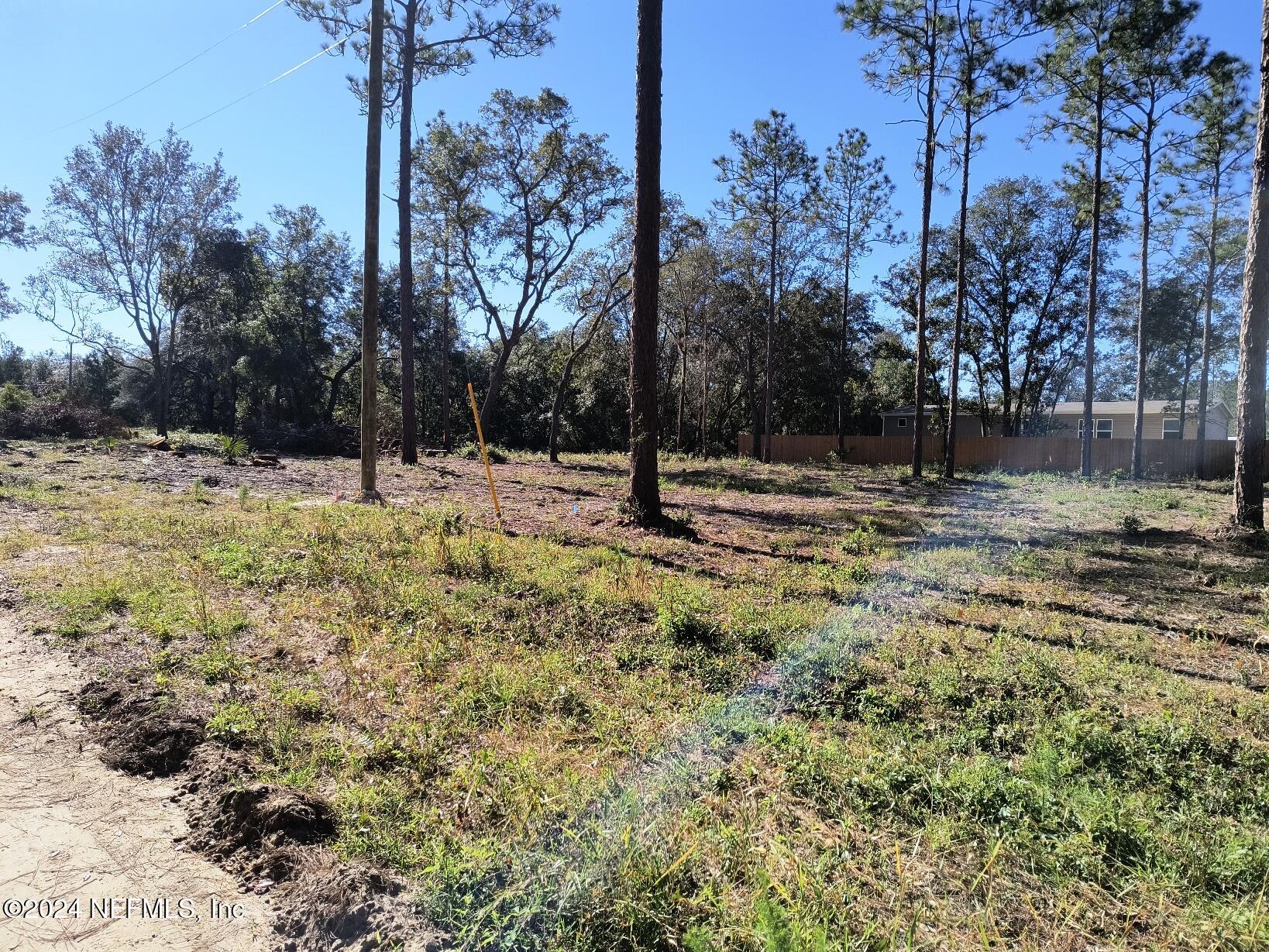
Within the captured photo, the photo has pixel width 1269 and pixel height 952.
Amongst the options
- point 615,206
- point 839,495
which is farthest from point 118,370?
point 839,495

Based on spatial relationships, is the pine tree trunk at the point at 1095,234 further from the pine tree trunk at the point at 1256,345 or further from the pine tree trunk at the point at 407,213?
the pine tree trunk at the point at 407,213

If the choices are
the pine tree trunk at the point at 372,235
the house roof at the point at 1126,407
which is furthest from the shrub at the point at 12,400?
the house roof at the point at 1126,407

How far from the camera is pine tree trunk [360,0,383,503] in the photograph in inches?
412

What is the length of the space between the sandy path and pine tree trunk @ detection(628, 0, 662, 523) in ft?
20.6

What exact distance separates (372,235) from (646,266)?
4969 mm

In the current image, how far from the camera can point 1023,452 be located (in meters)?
29.0

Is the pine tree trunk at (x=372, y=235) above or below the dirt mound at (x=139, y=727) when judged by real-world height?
above

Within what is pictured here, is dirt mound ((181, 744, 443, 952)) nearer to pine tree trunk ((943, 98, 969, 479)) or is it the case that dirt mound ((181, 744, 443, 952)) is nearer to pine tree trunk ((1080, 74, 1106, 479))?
pine tree trunk ((943, 98, 969, 479))

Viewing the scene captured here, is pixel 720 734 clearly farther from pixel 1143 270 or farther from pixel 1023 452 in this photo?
pixel 1023 452

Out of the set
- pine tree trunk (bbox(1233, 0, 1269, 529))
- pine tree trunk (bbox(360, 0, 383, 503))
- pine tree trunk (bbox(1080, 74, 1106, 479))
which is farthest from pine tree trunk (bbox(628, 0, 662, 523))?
pine tree trunk (bbox(1080, 74, 1106, 479))

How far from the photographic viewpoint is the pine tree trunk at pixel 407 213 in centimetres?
1648

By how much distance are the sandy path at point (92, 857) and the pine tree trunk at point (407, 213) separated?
14.7 m

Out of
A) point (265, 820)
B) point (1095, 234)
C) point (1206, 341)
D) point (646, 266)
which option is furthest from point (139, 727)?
point (1206, 341)

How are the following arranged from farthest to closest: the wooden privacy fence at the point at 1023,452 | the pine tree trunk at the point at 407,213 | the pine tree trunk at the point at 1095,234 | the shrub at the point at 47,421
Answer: the wooden privacy fence at the point at 1023,452 → the shrub at the point at 47,421 → the pine tree trunk at the point at 1095,234 → the pine tree trunk at the point at 407,213
